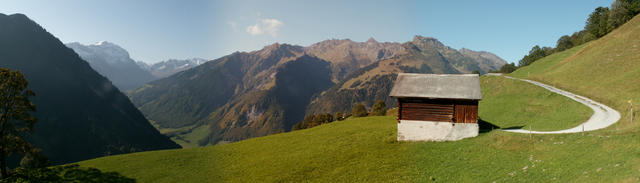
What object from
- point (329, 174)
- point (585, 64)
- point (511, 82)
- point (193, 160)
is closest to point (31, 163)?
point (193, 160)

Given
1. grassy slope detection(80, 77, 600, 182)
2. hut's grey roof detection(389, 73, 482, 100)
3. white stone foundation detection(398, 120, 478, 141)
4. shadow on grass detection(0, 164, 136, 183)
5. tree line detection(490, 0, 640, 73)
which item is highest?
tree line detection(490, 0, 640, 73)

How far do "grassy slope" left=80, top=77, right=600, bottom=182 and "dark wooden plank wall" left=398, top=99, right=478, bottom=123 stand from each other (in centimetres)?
286

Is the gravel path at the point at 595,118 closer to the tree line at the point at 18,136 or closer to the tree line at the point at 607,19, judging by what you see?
the tree line at the point at 18,136

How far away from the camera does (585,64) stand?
212 ft

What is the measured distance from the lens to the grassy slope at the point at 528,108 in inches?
1543

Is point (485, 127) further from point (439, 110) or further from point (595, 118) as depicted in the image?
point (595, 118)

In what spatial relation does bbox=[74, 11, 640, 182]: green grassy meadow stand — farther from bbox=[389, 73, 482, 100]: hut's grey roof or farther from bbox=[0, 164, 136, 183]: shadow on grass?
bbox=[389, 73, 482, 100]: hut's grey roof

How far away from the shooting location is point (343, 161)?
1204 inches

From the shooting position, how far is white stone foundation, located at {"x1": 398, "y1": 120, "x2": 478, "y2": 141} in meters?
33.1

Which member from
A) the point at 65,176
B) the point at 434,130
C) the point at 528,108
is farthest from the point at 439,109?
the point at 65,176

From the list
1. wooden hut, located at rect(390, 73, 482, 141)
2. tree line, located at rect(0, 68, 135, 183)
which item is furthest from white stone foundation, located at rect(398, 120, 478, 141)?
tree line, located at rect(0, 68, 135, 183)

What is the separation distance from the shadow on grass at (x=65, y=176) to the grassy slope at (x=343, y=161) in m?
1.56

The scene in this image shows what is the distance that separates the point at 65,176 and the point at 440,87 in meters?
46.3

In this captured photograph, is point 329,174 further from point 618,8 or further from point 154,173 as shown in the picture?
point 618,8
